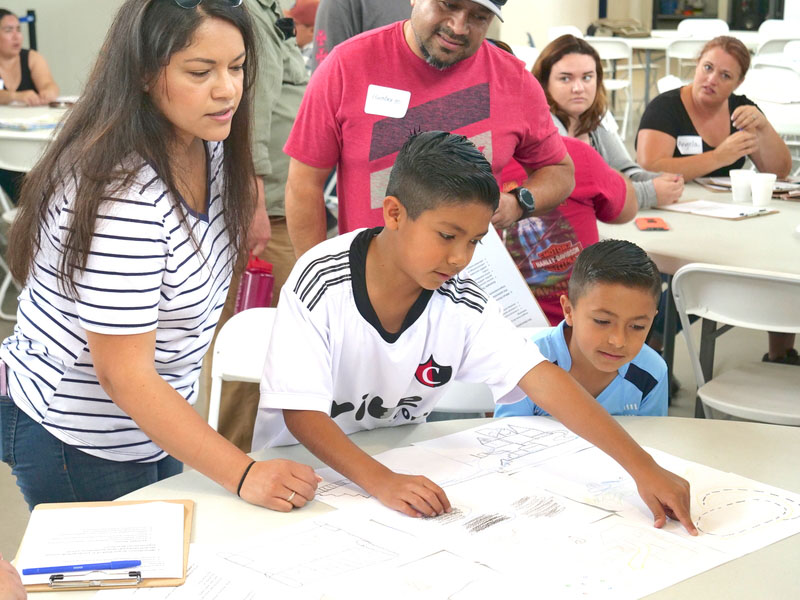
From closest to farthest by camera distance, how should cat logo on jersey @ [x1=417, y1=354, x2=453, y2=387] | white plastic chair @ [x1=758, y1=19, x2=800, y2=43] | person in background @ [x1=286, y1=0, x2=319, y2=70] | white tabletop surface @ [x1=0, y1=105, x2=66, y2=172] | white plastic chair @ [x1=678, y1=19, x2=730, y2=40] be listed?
1. cat logo on jersey @ [x1=417, y1=354, x2=453, y2=387]
2. person in background @ [x1=286, y1=0, x2=319, y2=70]
3. white tabletop surface @ [x1=0, y1=105, x2=66, y2=172]
4. white plastic chair @ [x1=758, y1=19, x2=800, y2=43]
5. white plastic chair @ [x1=678, y1=19, x2=730, y2=40]

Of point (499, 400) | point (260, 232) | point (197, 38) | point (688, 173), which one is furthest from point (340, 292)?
point (688, 173)

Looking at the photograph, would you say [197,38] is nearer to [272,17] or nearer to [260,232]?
[260,232]

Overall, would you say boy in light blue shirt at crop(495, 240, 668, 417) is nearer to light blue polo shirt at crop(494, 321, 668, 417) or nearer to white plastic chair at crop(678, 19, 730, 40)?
light blue polo shirt at crop(494, 321, 668, 417)

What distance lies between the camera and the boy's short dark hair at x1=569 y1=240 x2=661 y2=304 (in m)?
1.74

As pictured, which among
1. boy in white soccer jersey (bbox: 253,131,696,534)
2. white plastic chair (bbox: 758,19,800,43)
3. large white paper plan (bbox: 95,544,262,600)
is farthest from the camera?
white plastic chair (bbox: 758,19,800,43)

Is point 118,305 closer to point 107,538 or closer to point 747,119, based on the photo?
point 107,538

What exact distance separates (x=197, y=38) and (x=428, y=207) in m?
0.43

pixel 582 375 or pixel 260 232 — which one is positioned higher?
pixel 260 232

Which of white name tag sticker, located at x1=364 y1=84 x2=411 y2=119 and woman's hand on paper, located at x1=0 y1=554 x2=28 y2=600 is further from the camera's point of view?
white name tag sticker, located at x1=364 y1=84 x2=411 y2=119

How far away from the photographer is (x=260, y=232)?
2416 mm

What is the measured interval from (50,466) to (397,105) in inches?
39.5

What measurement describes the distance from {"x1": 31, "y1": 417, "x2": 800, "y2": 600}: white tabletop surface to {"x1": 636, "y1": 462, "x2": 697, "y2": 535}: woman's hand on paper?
0.34 feet

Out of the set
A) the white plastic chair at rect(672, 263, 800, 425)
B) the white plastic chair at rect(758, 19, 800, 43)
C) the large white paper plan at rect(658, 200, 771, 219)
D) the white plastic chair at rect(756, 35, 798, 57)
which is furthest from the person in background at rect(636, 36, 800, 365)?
the white plastic chair at rect(758, 19, 800, 43)

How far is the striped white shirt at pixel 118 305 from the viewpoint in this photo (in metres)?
1.17
